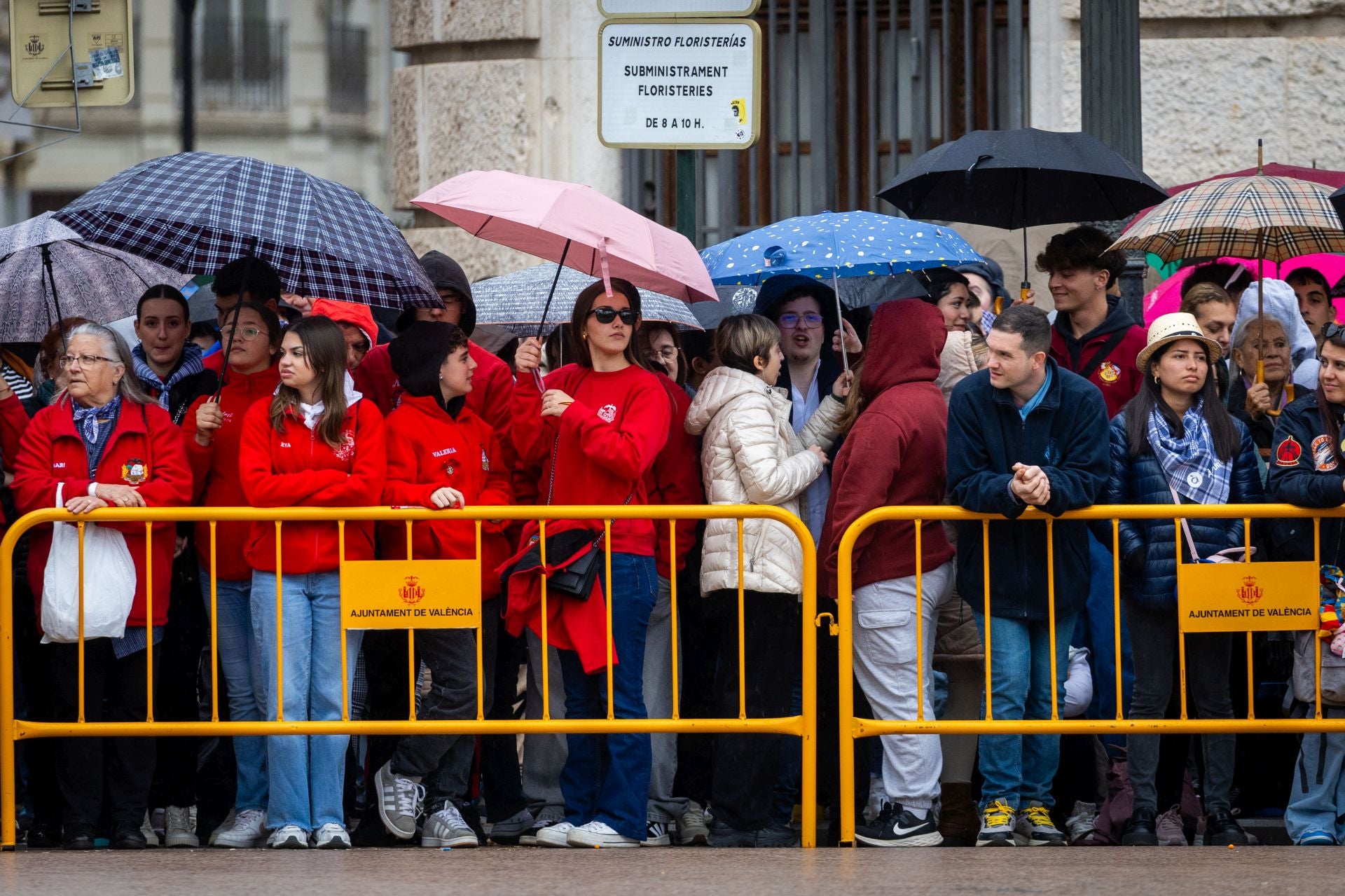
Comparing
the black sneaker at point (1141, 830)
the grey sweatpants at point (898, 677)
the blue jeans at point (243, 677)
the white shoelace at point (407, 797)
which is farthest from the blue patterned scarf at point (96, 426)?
the black sneaker at point (1141, 830)

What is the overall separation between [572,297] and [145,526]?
244cm

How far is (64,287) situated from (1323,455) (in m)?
5.02

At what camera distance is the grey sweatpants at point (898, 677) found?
6492 mm

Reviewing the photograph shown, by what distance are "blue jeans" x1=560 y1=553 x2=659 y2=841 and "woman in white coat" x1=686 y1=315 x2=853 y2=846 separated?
0.93 ft

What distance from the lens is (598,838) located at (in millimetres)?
6387

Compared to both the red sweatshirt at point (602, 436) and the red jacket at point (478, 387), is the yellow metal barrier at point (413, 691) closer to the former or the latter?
the red sweatshirt at point (602, 436)

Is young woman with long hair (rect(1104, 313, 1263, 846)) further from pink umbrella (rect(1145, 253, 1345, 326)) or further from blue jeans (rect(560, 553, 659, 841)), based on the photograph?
pink umbrella (rect(1145, 253, 1345, 326))

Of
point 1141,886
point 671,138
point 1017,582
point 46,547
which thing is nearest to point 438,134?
point 671,138

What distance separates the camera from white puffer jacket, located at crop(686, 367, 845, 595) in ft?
21.5

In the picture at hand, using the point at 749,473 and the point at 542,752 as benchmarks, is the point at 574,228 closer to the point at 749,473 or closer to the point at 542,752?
the point at 749,473

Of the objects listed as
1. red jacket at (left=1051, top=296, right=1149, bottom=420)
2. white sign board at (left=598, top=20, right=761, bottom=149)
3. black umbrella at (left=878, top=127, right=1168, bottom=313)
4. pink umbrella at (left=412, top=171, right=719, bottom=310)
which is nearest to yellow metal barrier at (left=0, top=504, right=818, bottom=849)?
pink umbrella at (left=412, top=171, right=719, bottom=310)

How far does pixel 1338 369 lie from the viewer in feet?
20.9

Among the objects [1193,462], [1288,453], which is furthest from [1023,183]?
[1288,453]

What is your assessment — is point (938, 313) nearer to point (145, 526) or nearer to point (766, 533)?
point (766, 533)
